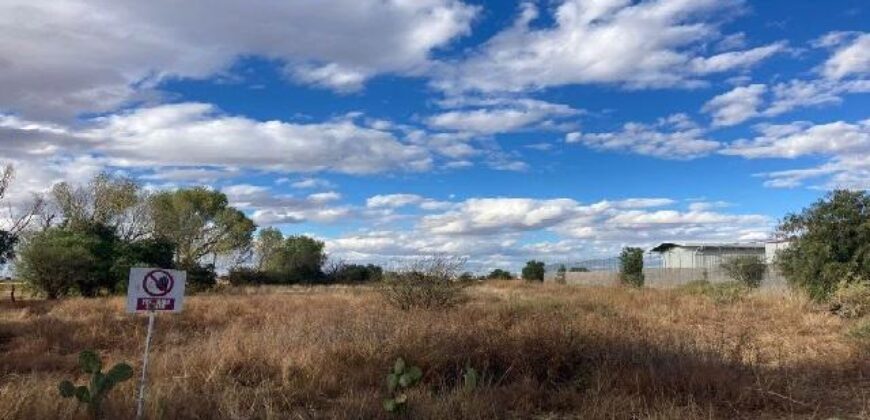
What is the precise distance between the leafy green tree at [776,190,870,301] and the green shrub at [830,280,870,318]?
2083mm

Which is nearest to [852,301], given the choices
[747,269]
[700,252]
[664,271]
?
[747,269]

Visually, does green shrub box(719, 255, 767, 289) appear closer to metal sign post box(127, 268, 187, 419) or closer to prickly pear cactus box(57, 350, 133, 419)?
metal sign post box(127, 268, 187, 419)

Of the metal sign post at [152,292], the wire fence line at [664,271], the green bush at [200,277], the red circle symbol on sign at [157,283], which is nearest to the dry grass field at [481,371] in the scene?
the metal sign post at [152,292]

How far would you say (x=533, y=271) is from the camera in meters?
79.4

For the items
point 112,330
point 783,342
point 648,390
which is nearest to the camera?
point 648,390

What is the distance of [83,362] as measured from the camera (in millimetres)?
7910

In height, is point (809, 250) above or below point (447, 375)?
above

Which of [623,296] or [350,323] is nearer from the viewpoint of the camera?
[350,323]

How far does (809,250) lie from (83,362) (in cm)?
2382

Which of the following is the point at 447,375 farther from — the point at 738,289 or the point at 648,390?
the point at 738,289

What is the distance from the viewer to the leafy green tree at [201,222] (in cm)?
7205

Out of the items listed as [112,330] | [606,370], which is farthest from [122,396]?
[112,330]

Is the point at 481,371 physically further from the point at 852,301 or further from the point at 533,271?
the point at 533,271

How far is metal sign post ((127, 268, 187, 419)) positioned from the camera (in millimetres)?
7824
